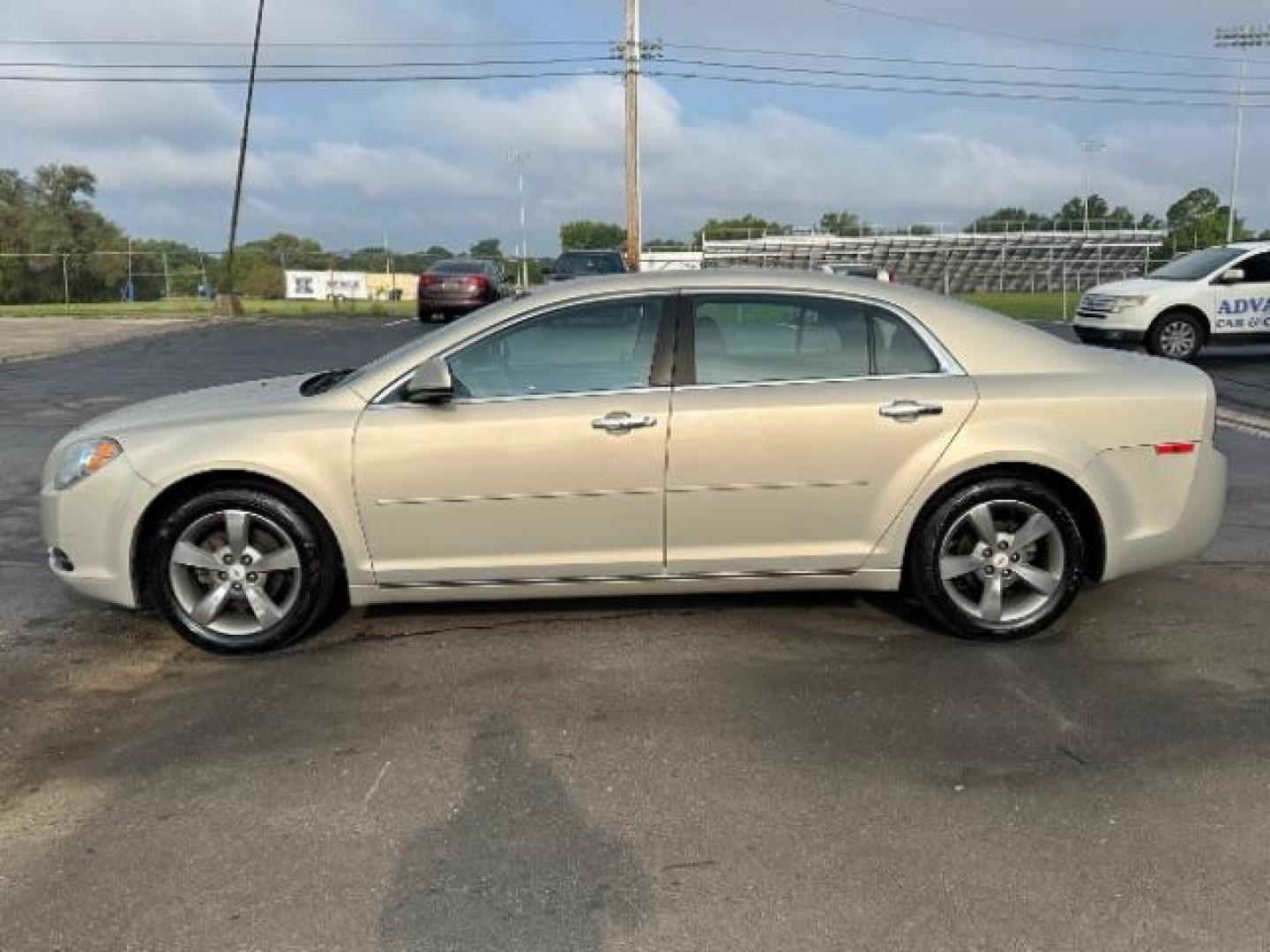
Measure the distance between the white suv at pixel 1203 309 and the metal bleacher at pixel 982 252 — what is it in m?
58.4

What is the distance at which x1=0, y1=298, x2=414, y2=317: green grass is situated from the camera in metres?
32.7

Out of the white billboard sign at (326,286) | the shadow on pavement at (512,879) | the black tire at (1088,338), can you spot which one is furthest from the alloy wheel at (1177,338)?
the white billboard sign at (326,286)

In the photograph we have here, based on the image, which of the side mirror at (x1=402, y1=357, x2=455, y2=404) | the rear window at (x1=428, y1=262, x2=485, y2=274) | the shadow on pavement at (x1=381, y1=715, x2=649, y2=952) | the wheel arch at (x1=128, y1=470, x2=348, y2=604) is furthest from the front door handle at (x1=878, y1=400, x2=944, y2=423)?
the rear window at (x1=428, y1=262, x2=485, y2=274)

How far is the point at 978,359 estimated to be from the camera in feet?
14.8

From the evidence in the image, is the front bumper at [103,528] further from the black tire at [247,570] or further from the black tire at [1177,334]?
the black tire at [1177,334]

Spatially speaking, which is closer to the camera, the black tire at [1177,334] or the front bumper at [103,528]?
the front bumper at [103,528]

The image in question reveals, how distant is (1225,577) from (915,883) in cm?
351

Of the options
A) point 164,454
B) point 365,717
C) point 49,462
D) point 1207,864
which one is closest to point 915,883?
point 1207,864

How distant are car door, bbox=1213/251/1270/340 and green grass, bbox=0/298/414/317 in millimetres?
23020

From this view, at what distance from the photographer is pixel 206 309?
34.8m

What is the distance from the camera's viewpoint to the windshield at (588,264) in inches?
896

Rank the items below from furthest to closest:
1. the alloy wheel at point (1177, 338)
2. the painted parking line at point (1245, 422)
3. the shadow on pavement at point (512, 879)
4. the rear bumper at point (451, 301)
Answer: the rear bumper at point (451, 301) < the alloy wheel at point (1177, 338) < the painted parking line at point (1245, 422) < the shadow on pavement at point (512, 879)

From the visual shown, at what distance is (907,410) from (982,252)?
3122 inches

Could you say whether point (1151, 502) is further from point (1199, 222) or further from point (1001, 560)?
point (1199, 222)
